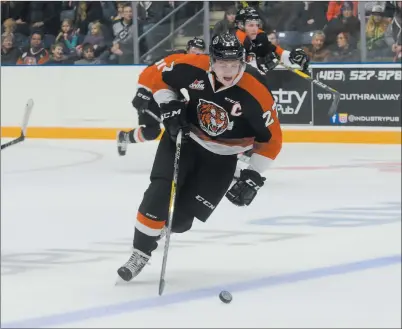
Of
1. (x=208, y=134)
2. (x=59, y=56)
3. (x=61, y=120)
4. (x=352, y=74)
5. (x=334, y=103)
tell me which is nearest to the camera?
(x=208, y=134)

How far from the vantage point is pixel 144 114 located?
4.97ft

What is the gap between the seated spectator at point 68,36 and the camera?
1726 mm

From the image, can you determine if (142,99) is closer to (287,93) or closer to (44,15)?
(44,15)

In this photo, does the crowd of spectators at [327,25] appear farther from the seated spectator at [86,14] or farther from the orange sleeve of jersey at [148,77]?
the seated spectator at [86,14]

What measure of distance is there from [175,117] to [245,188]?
159 mm

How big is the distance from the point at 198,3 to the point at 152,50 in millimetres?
179

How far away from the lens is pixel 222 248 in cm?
893

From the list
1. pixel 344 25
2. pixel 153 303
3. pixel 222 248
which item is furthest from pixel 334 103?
pixel 222 248

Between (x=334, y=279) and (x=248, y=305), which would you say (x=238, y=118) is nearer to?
(x=248, y=305)

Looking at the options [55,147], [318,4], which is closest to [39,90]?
[55,147]

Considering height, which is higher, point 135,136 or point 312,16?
point 312,16

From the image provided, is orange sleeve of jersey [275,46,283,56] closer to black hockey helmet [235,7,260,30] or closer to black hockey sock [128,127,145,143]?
black hockey helmet [235,7,260,30]

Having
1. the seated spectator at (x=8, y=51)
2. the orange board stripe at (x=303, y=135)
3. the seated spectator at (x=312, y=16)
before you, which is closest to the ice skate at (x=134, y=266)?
the seated spectator at (x=8, y=51)

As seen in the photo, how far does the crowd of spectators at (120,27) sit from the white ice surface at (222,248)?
260cm
